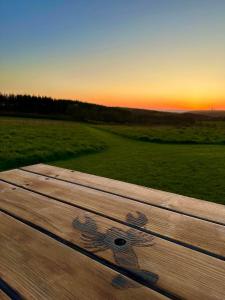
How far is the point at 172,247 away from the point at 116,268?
0.28m

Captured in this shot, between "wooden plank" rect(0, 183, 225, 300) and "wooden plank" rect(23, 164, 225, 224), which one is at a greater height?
"wooden plank" rect(23, 164, 225, 224)

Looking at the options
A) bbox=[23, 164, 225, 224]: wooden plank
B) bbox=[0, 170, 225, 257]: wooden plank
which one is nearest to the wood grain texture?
bbox=[0, 170, 225, 257]: wooden plank

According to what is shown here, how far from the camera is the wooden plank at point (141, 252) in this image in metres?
0.91

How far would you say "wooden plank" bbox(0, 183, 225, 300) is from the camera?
907 mm

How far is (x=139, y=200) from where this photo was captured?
1.68 meters

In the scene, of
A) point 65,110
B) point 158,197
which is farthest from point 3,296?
point 65,110

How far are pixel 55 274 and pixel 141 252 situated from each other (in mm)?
356

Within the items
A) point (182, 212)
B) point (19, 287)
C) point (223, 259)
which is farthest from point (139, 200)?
point (19, 287)

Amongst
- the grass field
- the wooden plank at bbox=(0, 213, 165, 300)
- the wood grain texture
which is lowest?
the grass field

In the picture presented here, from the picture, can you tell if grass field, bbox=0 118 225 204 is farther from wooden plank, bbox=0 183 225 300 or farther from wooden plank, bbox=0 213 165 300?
wooden plank, bbox=0 213 165 300

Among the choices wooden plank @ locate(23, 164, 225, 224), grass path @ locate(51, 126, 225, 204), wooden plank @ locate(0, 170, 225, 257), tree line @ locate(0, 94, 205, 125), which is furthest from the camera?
tree line @ locate(0, 94, 205, 125)

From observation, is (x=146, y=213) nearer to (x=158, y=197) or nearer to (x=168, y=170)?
(x=158, y=197)

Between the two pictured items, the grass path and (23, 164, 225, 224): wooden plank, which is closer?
(23, 164, 225, 224): wooden plank

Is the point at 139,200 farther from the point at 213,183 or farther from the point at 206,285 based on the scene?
the point at 213,183
